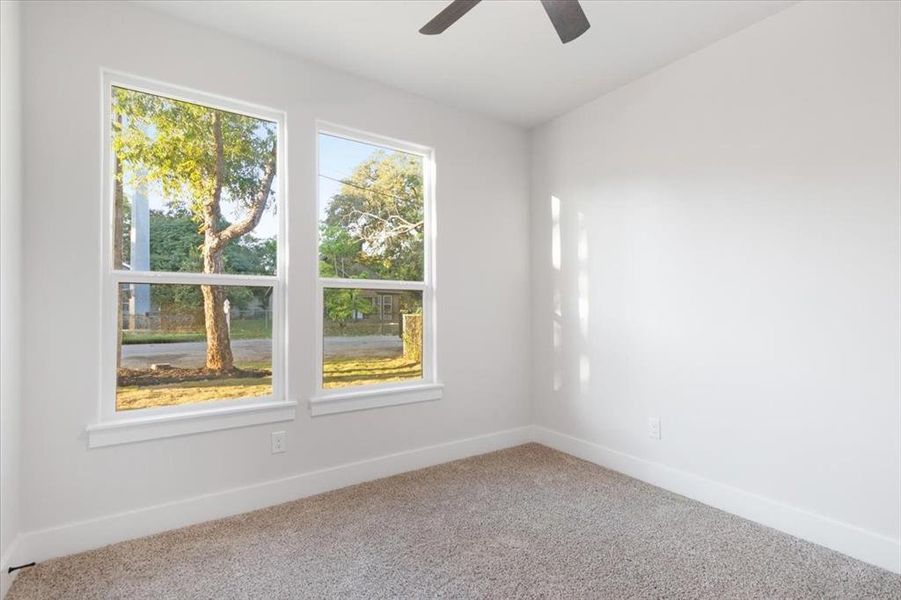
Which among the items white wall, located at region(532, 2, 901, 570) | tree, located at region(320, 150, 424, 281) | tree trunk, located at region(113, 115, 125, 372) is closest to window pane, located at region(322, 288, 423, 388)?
tree, located at region(320, 150, 424, 281)

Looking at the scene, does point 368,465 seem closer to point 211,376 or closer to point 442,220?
point 211,376

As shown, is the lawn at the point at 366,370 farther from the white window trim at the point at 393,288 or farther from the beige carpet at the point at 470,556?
the beige carpet at the point at 470,556

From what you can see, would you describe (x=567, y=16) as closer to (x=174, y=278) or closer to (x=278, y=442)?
(x=174, y=278)

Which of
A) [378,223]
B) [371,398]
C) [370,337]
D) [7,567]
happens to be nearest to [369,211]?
[378,223]

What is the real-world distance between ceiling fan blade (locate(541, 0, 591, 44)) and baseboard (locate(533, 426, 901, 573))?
7.83ft

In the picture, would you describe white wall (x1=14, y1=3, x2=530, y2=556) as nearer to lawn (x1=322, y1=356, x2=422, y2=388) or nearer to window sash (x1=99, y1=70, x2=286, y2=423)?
window sash (x1=99, y1=70, x2=286, y2=423)

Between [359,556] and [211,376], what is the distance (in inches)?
48.7

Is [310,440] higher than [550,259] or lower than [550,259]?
lower

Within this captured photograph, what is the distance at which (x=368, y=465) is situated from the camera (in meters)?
2.91

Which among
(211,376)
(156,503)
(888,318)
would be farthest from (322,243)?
(888,318)

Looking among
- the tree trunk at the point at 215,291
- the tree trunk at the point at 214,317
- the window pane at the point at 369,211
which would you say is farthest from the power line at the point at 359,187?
the tree trunk at the point at 214,317

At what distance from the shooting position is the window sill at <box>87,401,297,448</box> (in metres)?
2.15

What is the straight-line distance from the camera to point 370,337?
3086 millimetres

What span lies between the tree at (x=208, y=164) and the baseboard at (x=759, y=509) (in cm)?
248
